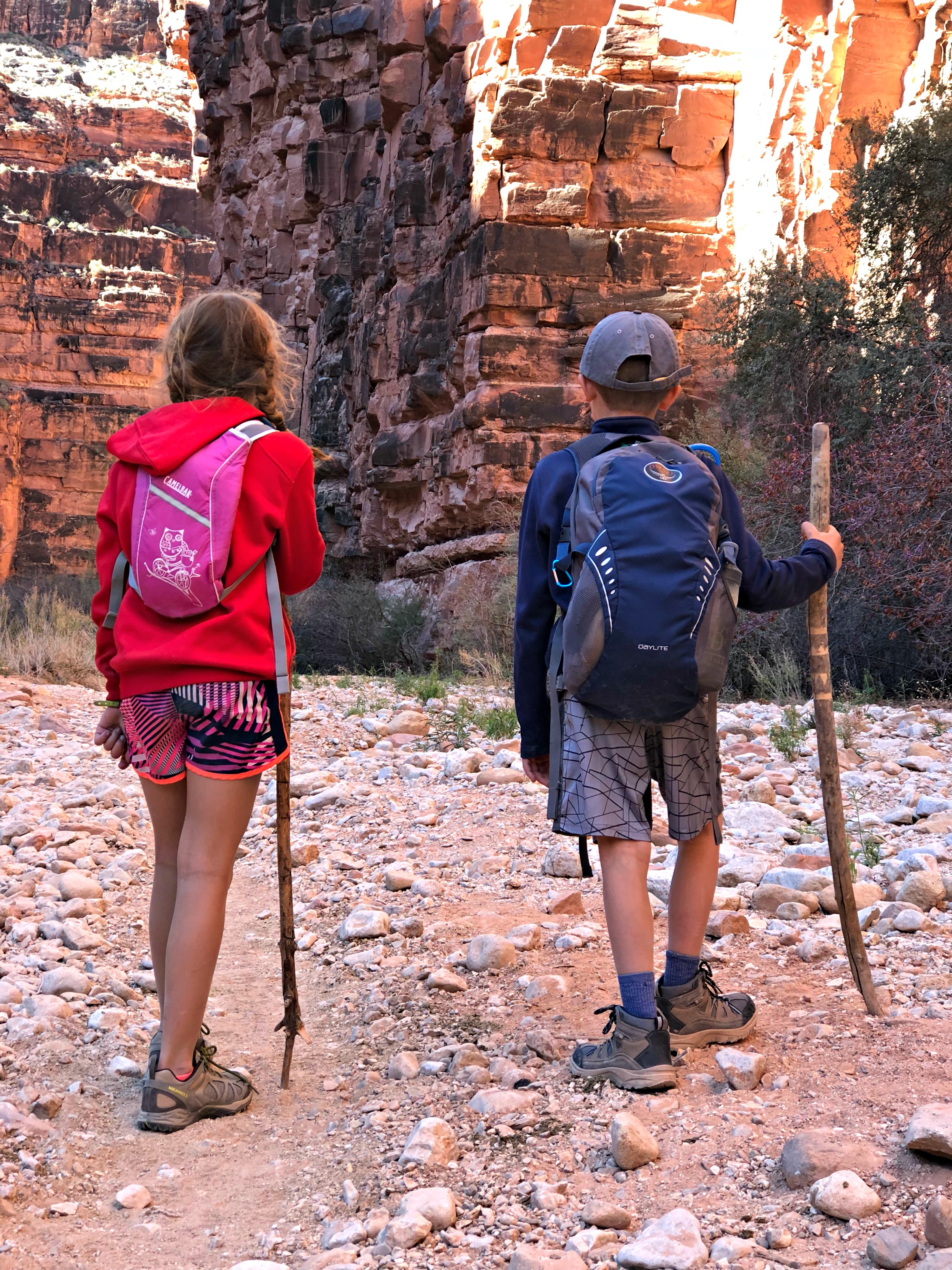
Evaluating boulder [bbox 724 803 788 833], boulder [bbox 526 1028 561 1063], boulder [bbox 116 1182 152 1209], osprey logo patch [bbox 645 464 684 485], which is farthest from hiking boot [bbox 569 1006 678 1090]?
boulder [bbox 724 803 788 833]

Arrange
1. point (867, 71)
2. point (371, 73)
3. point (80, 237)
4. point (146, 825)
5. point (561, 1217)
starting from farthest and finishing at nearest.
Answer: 1. point (80, 237)
2. point (371, 73)
3. point (867, 71)
4. point (146, 825)
5. point (561, 1217)

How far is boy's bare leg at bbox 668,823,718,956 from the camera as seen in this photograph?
290 cm

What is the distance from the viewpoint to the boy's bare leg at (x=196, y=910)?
9.31 ft

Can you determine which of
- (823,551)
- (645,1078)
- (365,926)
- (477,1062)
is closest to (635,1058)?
(645,1078)

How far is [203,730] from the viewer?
283 centimetres

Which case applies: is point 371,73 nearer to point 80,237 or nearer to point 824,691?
point 824,691

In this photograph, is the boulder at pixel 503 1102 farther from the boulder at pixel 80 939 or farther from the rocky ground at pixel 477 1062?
the boulder at pixel 80 939

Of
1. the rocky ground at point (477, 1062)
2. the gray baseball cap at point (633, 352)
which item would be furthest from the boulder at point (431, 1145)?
the gray baseball cap at point (633, 352)

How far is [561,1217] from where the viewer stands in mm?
2270

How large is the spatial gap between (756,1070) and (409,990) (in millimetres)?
1305

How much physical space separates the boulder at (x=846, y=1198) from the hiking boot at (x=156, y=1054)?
155cm

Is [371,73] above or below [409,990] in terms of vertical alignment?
above

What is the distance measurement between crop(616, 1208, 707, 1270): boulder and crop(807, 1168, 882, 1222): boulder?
0.76 feet

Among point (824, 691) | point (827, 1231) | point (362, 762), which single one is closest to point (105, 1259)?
point (827, 1231)
